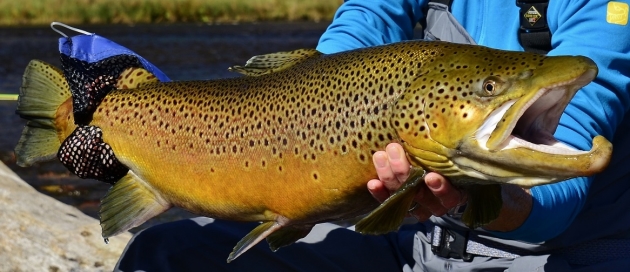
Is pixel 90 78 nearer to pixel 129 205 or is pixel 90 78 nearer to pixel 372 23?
pixel 129 205

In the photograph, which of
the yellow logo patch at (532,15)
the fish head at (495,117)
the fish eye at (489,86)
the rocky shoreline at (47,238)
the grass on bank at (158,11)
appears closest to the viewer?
the fish head at (495,117)

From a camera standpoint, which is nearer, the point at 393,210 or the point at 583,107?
the point at 393,210

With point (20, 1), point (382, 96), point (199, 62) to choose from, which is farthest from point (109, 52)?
point (20, 1)

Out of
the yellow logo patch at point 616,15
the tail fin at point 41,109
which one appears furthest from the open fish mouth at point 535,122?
the tail fin at point 41,109

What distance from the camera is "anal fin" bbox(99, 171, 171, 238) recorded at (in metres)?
2.97

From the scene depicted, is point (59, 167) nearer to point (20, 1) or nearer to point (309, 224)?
point (309, 224)

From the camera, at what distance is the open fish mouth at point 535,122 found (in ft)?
6.78

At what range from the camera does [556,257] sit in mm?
3201

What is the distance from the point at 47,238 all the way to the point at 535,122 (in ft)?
8.33

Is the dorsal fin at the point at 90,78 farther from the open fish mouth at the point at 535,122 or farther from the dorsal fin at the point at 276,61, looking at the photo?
the open fish mouth at the point at 535,122

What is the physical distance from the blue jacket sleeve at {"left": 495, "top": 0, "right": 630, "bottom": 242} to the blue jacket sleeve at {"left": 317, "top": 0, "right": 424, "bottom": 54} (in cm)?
75

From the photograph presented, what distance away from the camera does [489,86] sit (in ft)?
7.25

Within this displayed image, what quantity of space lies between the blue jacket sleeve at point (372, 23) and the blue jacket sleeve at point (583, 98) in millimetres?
754

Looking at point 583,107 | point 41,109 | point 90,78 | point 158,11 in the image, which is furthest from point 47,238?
point 158,11
